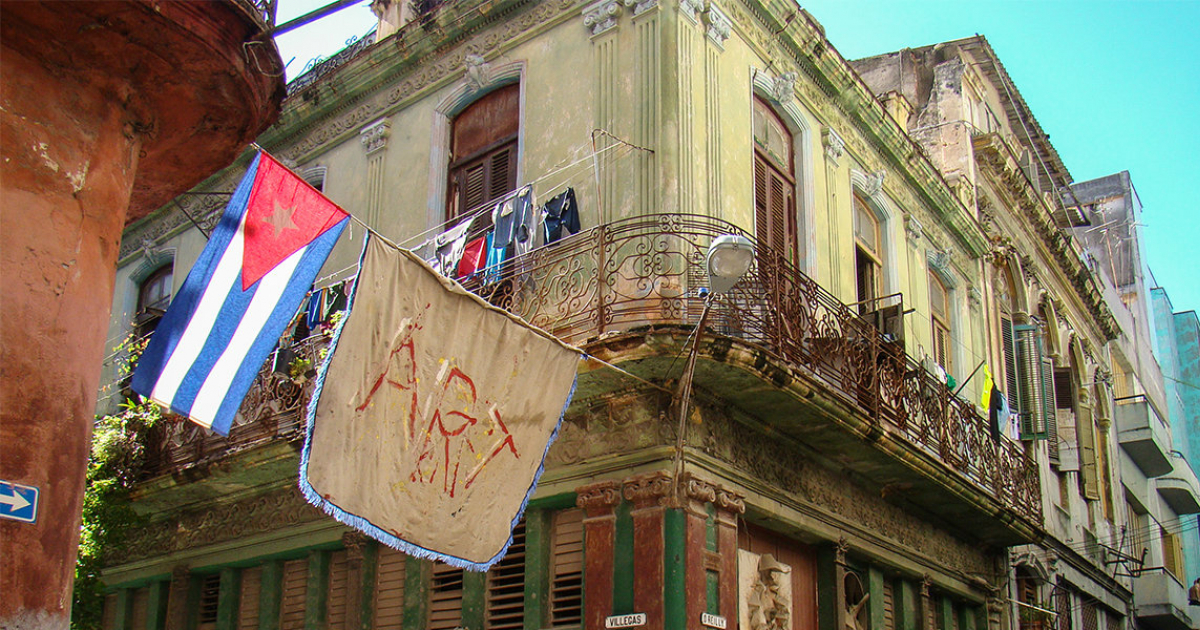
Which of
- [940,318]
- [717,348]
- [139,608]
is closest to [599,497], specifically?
[717,348]

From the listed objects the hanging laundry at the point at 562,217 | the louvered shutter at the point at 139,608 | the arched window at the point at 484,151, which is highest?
the arched window at the point at 484,151

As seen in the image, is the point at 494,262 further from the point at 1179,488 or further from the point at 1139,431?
the point at 1179,488

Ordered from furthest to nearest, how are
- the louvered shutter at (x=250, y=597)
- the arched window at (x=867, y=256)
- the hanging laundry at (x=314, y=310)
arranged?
the arched window at (x=867, y=256), the louvered shutter at (x=250, y=597), the hanging laundry at (x=314, y=310)

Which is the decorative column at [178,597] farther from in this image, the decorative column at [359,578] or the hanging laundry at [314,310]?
the hanging laundry at [314,310]

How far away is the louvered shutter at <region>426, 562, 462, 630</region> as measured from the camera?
1037 cm

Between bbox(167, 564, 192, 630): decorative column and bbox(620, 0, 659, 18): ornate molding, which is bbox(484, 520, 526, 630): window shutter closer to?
bbox(167, 564, 192, 630): decorative column

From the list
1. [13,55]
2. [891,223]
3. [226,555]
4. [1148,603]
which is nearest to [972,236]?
[891,223]

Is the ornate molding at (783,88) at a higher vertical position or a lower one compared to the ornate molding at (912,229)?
higher

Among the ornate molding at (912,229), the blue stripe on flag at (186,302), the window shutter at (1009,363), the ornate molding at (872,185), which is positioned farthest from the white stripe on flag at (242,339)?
the window shutter at (1009,363)

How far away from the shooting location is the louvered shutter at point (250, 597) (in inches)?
474

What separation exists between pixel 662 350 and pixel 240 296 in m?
3.28

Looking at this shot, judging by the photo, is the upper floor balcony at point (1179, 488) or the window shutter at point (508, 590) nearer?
the window shutter at point (508, 590)

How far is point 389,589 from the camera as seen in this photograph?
36.0 feet

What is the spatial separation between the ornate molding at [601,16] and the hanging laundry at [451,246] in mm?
2191
